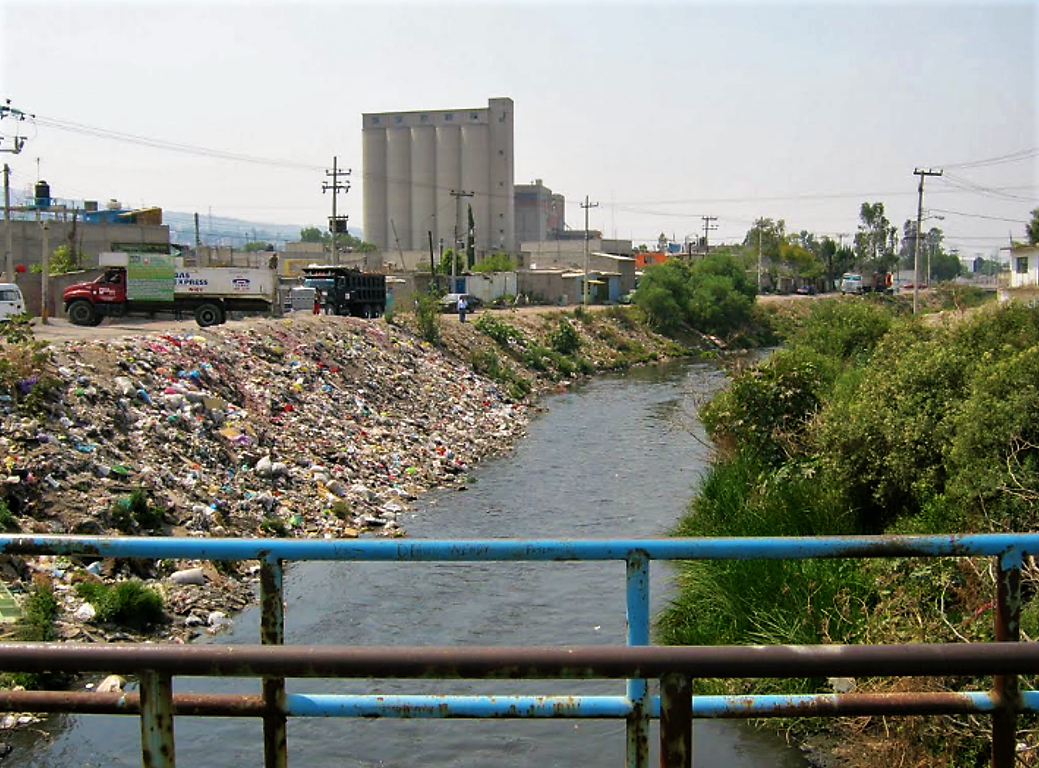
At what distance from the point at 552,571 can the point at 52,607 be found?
6186 mm

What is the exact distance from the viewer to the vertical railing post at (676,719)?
2869 millimetres

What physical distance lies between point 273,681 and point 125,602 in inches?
357

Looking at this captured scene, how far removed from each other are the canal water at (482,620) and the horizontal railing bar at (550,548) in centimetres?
341

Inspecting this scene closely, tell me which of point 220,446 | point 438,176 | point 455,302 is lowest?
point 220,446

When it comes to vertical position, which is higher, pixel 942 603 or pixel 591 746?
pixel 942 603

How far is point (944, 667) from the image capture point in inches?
112

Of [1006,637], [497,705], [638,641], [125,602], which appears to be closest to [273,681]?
[497,705]

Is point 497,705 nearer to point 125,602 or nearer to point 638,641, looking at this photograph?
point 638,641

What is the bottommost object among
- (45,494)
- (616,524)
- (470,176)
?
(616,524)

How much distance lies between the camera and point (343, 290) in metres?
41.3

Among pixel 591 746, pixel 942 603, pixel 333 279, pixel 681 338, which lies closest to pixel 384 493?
pixel 591 746

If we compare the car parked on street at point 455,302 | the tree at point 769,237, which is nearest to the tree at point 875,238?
the tree at point 769,237

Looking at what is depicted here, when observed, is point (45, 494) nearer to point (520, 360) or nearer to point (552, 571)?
point (552, 571)

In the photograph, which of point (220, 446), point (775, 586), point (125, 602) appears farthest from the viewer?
point (220, 446)
